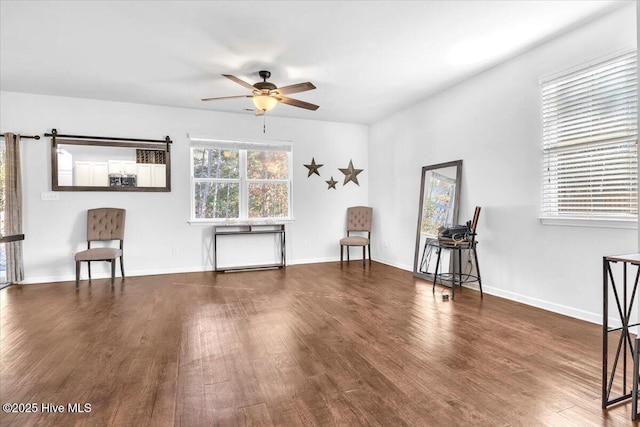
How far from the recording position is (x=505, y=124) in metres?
3.86

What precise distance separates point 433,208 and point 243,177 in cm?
328

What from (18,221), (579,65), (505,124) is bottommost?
(18,221)

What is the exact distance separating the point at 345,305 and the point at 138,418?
2278mm

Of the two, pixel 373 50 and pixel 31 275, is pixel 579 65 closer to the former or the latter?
pixel 373 50

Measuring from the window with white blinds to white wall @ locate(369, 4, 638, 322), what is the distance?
121 millimetres

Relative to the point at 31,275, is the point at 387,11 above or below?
above

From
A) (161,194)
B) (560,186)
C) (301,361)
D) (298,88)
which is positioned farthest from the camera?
(161,194)

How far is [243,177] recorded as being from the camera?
19.7 ft

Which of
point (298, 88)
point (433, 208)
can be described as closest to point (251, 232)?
point (298, 88)

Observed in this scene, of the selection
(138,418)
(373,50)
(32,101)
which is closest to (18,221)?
(32,101)

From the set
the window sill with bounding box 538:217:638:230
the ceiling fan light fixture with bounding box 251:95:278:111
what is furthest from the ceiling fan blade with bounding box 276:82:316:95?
the window sill with bounding box 538:217:638:230

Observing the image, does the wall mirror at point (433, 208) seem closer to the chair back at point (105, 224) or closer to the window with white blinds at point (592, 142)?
the window with white blinds at point (592, 142)

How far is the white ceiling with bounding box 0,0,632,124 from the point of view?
2.82 meters

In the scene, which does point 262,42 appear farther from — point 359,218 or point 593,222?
point 359,218
